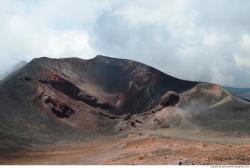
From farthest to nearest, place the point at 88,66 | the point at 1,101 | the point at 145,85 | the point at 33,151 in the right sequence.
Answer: the point at 88,66
the point at 145,85
the point at 1,101
the point at 33,151

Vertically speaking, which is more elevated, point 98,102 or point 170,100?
point 98,102

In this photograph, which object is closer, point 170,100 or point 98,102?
point 170,100

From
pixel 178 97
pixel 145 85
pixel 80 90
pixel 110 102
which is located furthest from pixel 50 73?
pixel 178 97

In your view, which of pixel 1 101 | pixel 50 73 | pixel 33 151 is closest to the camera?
pixel 33 151

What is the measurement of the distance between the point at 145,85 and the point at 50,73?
27.0m

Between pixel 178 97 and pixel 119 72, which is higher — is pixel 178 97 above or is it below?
below

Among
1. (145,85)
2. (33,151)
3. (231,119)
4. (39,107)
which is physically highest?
(145,85)

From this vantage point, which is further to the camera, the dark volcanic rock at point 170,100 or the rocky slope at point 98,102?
the dark volcanic rock at point 170,100

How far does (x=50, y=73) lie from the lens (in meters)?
118

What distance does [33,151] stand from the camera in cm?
7250

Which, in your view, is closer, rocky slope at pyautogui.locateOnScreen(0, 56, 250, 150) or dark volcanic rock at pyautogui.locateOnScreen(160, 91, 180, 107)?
rocky slope at pyautogui.locateOnScreen(0, 56, 250, 150)

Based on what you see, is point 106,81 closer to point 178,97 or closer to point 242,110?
point 178,97

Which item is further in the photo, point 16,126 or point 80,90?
point 80,90

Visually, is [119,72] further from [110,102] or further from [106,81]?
[110,102]
